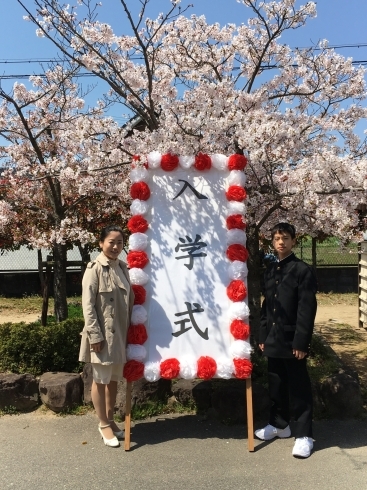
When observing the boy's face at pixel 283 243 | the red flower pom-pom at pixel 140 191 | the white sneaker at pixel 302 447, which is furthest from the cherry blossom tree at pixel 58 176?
the white sneaker at pixel 302 447

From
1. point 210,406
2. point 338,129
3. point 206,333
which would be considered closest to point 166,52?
point 338,129

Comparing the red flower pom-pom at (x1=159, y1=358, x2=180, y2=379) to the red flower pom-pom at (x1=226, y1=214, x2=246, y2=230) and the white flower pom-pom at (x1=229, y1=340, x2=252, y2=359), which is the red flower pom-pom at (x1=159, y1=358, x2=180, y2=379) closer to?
the white flower pom-pom at (x1=229, y1=340, x2=252, y2=359)

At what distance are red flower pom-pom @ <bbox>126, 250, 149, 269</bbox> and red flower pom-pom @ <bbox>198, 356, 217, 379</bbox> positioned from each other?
97 cm

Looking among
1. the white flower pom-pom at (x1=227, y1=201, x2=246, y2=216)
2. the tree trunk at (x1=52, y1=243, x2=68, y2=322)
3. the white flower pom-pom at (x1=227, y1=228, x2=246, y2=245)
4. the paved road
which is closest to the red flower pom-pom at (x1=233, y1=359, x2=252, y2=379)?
the paved road

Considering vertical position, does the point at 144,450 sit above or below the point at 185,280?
below

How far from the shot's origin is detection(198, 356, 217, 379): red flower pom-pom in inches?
147

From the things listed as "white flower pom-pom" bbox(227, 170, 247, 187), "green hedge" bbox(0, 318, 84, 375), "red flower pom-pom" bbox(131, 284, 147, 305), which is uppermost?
"white flower pom-pom" bbox(227, 170, 247, 187)

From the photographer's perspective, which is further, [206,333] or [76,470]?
Result: [206,333]

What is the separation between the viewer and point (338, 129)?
5641mm

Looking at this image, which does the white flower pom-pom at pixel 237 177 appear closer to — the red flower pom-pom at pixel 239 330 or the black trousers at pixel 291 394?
the red flower pom-pom at pixel 239 330

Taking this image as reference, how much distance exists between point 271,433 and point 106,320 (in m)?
1.70

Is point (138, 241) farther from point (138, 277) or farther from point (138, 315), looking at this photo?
point (138, 315)

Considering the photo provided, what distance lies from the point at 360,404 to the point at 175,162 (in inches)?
112

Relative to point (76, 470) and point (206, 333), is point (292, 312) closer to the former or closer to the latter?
point (206, 333)
